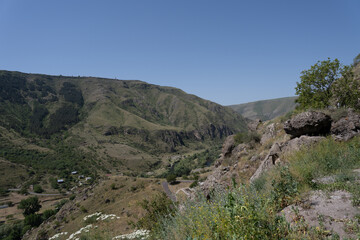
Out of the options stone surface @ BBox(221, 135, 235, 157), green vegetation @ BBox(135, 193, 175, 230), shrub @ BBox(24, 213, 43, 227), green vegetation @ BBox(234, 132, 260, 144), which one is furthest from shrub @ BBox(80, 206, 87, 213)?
shrub @ BBox(24, 213, 43, 227)

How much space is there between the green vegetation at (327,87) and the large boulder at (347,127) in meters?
5.02

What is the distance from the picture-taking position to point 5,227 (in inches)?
1827

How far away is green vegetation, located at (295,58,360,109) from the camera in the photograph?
13094mm

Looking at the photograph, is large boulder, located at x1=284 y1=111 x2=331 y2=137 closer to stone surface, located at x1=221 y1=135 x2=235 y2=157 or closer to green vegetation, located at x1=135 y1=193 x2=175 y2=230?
green vegetation, located at x1=135 y1=193 x2=175 y2=230

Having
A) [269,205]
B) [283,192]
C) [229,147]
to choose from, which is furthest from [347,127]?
[229,147]

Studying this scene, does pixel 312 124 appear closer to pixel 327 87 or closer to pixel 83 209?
pixel 327 87

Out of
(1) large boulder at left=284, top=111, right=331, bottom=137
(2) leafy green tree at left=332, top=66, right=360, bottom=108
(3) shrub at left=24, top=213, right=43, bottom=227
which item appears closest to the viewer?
(1) large boulder at left=284, top=111, right=331, bottom=137

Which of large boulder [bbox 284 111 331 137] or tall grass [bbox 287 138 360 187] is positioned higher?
large boulder [bbox 284 111 331 137]

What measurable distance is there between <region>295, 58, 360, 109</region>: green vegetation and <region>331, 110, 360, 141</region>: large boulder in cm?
502

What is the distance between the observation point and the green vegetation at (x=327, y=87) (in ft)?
43.0

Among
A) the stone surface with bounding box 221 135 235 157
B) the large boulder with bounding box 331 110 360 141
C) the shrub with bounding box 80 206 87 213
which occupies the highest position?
the large boulder with bounding box 331 110 360 141

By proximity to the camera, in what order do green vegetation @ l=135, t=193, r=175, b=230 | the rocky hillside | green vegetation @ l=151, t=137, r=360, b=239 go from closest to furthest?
green vegetation @ l=151, t=137, r=360, b=239, the rocky hillside, green vegetation @ l=135, t=193, r=175, b=230

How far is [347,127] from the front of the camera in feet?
27.8

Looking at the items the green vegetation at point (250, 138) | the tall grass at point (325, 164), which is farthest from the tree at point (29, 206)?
the tall grass at point (325, 164)
